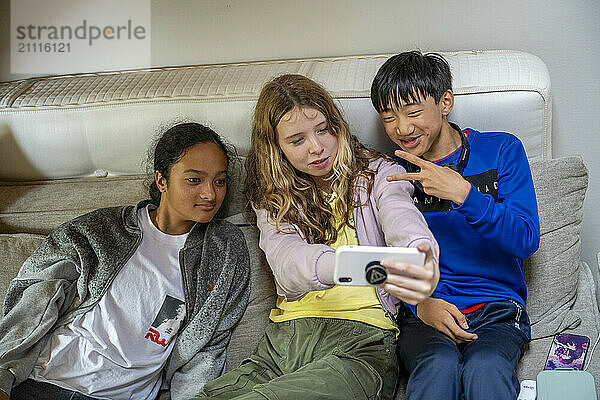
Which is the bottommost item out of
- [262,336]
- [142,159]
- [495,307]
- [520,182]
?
[262,336]

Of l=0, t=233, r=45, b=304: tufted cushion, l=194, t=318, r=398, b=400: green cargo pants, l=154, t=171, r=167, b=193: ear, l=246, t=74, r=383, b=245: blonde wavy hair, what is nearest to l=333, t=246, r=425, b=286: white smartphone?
l=194, t=318, r=398, b=400: green cargo pants

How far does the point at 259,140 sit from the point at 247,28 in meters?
0.64

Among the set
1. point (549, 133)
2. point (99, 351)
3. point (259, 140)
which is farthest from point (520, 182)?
point (99, 351)

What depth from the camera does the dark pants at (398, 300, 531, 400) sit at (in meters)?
1.28

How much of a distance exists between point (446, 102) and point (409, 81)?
122mm

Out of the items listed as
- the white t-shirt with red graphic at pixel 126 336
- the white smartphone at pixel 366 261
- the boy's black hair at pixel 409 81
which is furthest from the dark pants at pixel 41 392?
the boy's black hair at pixel 409 81

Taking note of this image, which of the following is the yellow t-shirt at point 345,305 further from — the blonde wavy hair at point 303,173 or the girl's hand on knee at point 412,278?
the girl's hand on knee at point 412,278

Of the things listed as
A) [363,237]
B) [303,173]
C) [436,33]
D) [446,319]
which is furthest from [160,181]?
[436,33]

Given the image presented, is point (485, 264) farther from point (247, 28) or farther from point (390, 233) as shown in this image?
point (247, 28)

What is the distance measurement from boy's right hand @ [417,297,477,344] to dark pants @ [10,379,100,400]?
2.48 ft

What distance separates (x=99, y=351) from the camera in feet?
4.96

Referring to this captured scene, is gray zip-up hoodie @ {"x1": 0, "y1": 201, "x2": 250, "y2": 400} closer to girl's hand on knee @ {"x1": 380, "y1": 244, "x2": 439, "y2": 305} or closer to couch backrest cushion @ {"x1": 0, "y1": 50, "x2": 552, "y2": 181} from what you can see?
couch backrest cushion @ {"x1": 0, "y1": 50, "x2": 552, "y2": 181}

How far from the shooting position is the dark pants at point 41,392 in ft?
4.79

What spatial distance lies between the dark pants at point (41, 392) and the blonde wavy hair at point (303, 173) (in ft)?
1.90
